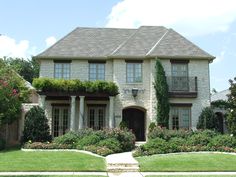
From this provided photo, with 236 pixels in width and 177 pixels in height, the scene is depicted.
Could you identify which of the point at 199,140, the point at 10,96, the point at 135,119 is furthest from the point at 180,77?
the point at 10,96

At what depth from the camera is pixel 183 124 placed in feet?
89.6

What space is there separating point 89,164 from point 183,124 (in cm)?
1314

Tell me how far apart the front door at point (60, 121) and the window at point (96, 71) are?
317 cm

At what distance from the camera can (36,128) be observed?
24.4 m

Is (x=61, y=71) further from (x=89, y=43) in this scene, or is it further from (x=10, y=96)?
(x=10, y=96)

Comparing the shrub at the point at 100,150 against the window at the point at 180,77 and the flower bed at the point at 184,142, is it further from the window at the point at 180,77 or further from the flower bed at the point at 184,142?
the window at the point at 180,77

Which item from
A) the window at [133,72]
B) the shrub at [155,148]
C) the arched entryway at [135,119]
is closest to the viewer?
the shrub at [155,148]

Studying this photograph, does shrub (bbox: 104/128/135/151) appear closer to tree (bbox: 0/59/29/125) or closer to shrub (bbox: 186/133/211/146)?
shrub (bbox: 186/133/211/146)

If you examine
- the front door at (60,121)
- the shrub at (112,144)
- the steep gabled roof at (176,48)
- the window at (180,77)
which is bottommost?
the shrub at (112,144)

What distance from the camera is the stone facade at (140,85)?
2731 centimetres

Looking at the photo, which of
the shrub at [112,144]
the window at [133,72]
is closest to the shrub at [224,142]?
the shrub at [112,144]

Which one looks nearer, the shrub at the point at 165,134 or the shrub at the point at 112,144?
the shrub at the point at 112,144

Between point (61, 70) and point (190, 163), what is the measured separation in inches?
581

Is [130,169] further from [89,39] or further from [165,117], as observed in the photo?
[89,39]
